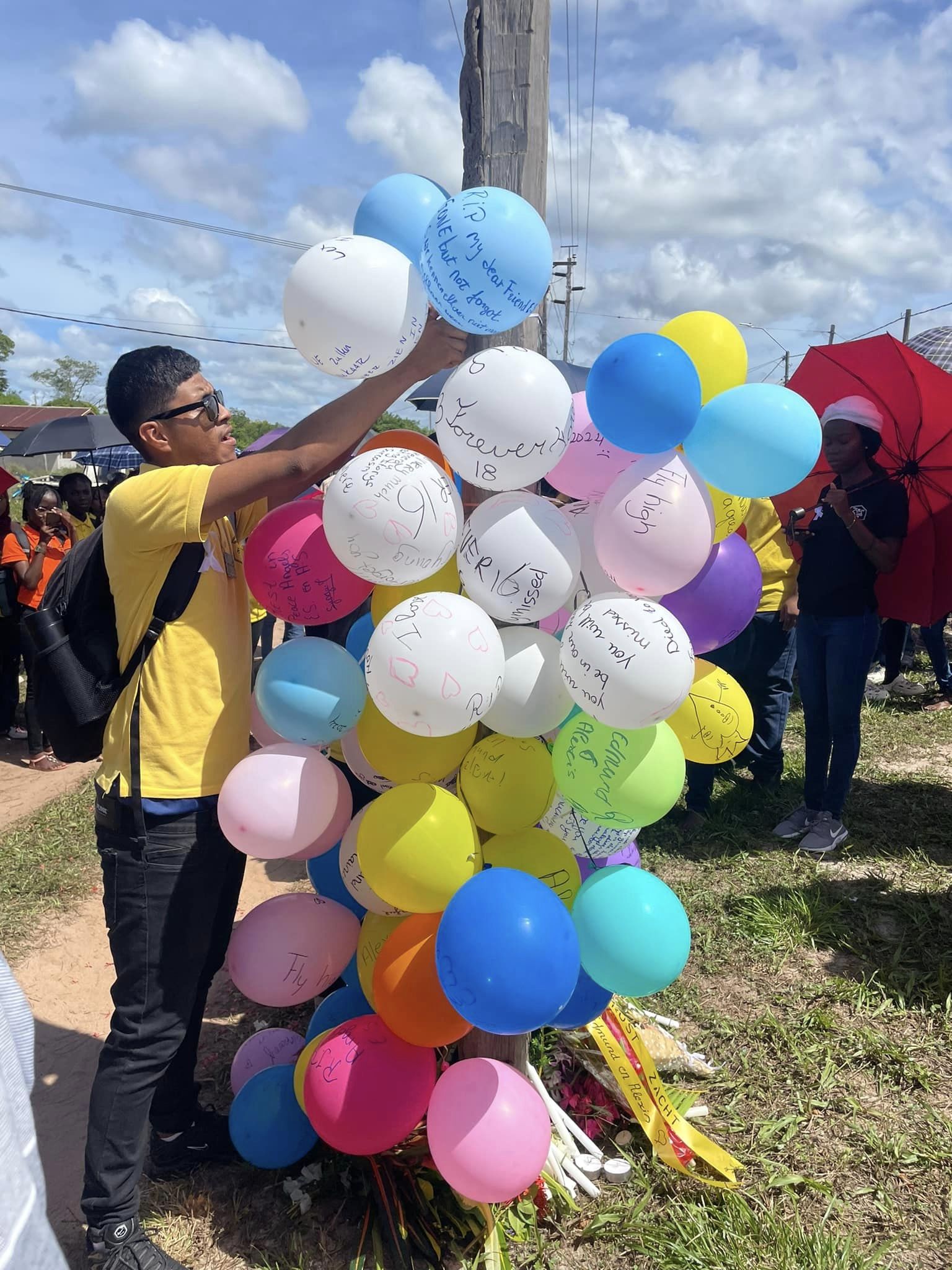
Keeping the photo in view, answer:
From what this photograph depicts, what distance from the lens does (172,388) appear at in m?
1.88

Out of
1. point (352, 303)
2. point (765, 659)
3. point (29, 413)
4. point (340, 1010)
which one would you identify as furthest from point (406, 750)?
point (29, 413)

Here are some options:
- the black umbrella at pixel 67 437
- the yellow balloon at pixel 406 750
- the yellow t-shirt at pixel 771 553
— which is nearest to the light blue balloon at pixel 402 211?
→ the yellow balloon at pixel 406 750

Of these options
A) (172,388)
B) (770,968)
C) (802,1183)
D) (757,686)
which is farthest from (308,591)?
(757,686)

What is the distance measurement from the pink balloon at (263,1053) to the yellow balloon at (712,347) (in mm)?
2114

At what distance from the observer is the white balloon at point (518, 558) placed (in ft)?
5.59

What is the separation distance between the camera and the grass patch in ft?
11.9

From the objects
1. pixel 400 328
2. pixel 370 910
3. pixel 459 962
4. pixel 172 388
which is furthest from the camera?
pixel 370 910

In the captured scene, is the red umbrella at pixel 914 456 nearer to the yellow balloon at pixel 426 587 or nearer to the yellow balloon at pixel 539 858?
the yellow balloon at pixel 539 858

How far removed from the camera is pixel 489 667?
164 cm

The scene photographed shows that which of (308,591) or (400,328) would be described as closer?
(400,328)

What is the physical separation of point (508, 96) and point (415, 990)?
2.06m

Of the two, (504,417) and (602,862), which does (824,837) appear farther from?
(504,417)

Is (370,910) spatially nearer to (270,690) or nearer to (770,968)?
(270,690)

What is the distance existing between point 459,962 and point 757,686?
3475mm
